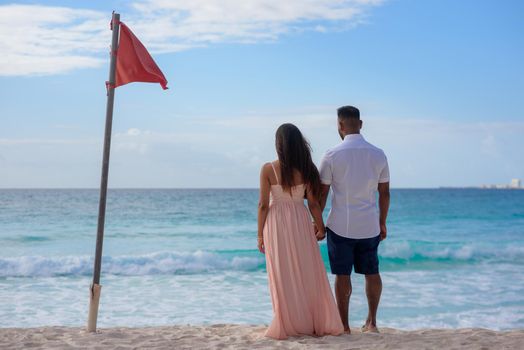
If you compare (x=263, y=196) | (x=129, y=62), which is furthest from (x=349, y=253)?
(x=129, y=62)

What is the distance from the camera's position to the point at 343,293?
199 inches

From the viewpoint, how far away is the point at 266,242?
5.02 meters

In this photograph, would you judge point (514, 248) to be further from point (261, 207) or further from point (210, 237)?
point (261, 207)

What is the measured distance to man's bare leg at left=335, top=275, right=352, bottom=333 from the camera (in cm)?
502

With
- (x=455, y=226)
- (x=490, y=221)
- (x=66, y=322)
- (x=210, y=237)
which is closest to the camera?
(x=66, y=322)

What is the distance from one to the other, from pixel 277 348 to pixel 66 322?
13.7 feet

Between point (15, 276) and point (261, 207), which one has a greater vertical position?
point (261, 207)

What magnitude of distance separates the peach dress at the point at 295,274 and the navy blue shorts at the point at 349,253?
0.13 meters

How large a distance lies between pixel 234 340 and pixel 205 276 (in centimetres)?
718

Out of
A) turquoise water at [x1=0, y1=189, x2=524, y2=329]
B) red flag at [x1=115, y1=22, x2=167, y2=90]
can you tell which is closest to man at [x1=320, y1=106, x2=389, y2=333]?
red flag at [x1=115, y1=22, x2=167, y2=90]

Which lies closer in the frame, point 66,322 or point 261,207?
point 261,207

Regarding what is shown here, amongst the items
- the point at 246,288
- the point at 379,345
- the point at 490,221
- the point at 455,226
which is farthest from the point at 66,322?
the point at 490,221

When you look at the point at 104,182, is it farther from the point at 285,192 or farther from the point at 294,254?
the point at 294,254

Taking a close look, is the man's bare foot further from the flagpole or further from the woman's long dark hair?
the flagpole
